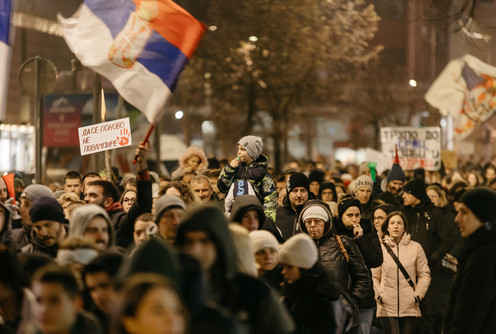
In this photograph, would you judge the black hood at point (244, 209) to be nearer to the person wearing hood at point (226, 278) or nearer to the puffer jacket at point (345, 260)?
the puffer jacket at point (345, 260)

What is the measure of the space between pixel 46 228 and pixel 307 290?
→ 213 centimetres

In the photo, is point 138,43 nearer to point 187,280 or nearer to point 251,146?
point 251,146

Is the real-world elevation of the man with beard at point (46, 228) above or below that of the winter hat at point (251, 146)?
below

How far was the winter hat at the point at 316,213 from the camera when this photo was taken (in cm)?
1048

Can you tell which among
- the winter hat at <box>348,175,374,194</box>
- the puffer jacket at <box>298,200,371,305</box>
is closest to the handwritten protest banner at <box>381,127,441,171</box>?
the winter hat at <box>348,175,374,194</box>

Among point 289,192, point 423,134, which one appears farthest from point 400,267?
point 423,134

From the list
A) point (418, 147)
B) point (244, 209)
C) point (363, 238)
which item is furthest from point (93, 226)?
point (418, 147)

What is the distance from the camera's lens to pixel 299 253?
22.6ft

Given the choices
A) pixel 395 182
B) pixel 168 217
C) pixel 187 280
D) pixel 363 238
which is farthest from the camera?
pixel 395 182

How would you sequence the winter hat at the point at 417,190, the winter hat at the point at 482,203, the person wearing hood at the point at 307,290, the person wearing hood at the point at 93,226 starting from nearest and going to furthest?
the person wearing hood at the point at 307,290, the person wearing hood at the point at 93,226, the winter hat at the point at 482,203, the winter hat at the point at 417,190

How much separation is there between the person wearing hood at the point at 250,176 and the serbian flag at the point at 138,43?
7.27 ft

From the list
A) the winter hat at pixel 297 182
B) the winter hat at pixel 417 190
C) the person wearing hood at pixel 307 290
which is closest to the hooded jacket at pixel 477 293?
the person wearing hood at pixel 307 290

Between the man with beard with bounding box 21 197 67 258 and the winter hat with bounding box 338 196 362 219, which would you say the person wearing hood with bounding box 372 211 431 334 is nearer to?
the winter hat with bounding box 338 196 362 219

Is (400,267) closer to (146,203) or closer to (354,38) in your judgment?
(146,203)
